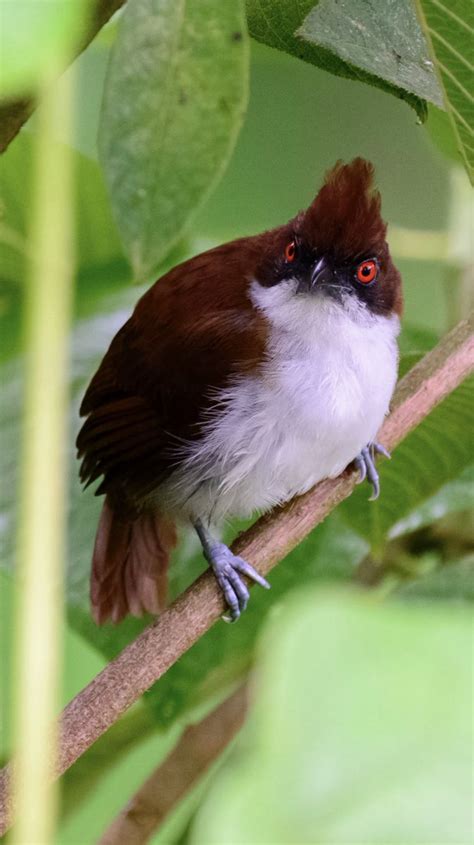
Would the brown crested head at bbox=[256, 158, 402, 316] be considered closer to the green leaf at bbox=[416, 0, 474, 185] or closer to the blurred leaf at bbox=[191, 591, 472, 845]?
the green leaf at bbox=[416, 0, 474, 185]

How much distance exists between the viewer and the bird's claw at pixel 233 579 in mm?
1195

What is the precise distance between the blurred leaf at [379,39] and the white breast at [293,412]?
0.68 m

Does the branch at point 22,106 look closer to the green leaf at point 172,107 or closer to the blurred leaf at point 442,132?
the green leaf at point 172,107

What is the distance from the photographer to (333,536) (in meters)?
1.48

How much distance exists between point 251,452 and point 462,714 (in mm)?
1285

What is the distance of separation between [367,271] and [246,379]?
27 cm

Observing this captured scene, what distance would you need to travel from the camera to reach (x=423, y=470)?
1.36 m

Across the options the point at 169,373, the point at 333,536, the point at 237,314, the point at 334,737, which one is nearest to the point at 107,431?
the point at 169,373

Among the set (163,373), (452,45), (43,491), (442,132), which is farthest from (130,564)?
(43,491)

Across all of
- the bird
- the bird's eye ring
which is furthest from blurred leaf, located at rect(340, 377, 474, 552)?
the bird's eye ring

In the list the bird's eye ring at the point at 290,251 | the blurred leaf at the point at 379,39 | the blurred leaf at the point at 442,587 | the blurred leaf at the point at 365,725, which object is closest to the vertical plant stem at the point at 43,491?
the blurred leaf at the point at 365,725

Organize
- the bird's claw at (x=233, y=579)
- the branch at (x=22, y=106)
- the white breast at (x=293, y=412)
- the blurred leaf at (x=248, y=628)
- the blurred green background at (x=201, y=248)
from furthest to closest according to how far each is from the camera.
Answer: the white breast at (x=293, y=412) < the blurred green background at (x=201, y=248) < the blurred leaf at (x=248, y=628) < the bird's claw at (x=233, y=579) < the branch at (x=22, y=106)

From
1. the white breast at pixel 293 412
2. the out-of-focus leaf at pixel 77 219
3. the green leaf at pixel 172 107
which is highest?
the green leaf at pixel 172 107

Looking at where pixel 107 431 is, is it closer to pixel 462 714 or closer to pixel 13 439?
pixel 13 439
